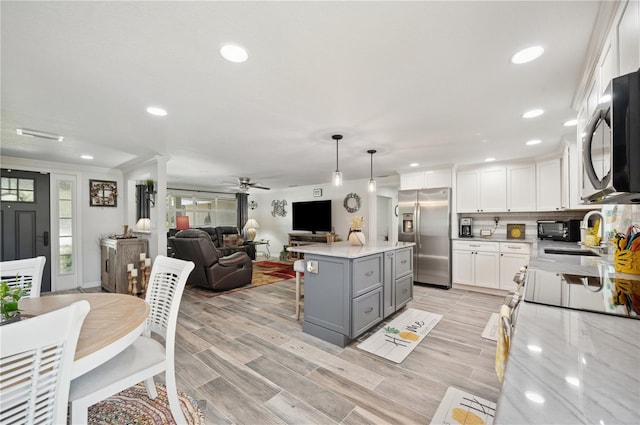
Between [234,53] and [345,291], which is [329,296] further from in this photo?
[234,53]

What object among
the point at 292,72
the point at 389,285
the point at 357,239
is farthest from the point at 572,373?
the point at 357,239

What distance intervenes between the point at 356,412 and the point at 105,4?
270 cm

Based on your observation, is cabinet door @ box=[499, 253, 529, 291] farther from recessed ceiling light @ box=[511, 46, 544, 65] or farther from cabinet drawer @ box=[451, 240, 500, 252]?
recessed ceiling light @ box=[511, 46, 544, 65]

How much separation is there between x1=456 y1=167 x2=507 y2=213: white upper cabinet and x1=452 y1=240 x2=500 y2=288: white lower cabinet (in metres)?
0.66

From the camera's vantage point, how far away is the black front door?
428cm

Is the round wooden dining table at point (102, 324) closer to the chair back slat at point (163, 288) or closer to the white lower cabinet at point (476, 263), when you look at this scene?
the chair back slat at point (163, 288)

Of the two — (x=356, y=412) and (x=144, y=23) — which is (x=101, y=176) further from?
(x=356, y=412)

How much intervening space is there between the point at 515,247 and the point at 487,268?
21.4 inches

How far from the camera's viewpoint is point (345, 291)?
2674mm

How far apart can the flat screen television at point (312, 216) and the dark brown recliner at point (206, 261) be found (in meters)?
3.32

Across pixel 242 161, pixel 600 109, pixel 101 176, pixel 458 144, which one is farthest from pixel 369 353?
pixel 101 176

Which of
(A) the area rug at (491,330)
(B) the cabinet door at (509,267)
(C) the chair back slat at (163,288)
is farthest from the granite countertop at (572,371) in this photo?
(B) the cabinet door at (509,267)

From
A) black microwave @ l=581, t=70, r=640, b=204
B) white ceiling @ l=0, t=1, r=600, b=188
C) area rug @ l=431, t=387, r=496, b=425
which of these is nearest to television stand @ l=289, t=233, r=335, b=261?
white ceiling @ l=0, t=1, r=600, b=188

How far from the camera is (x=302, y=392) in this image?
6.44ft
